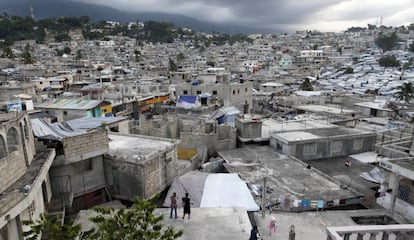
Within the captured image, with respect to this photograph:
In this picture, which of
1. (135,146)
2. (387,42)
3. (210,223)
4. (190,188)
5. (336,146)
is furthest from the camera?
(387,42)

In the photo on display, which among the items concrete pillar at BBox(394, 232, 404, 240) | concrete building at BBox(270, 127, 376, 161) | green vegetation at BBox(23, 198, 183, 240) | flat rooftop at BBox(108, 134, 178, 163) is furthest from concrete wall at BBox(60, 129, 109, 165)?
concrete building at BBox(270, 127, 376, 161)

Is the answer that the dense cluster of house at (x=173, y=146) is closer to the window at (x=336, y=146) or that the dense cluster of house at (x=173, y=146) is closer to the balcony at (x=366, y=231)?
the window at (x=336, y=146)

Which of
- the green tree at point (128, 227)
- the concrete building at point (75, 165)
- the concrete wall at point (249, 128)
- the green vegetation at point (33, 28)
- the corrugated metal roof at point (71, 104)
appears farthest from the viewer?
the green vegetation at point (33, 28)

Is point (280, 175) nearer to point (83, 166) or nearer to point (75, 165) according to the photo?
point (83, 166)

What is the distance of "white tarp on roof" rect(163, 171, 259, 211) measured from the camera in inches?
470

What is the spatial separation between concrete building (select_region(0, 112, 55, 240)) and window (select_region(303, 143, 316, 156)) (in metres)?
15.1

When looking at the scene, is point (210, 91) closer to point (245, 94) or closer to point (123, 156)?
point (245, 94)

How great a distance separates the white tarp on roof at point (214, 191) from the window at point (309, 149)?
729 centimetres

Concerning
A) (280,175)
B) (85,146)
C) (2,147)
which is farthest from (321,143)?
(2,147)

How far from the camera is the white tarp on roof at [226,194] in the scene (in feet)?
38.9

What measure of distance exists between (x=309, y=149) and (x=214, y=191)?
9.55 m

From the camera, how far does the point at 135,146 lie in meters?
15.3

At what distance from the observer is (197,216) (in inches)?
411

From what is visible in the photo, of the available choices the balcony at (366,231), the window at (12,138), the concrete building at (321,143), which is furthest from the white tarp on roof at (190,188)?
the concrete building at (321,143)
